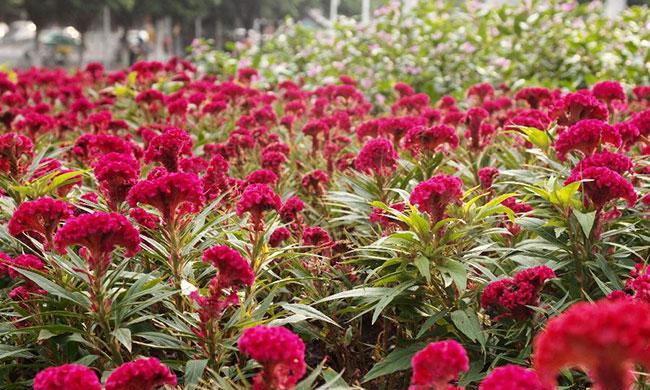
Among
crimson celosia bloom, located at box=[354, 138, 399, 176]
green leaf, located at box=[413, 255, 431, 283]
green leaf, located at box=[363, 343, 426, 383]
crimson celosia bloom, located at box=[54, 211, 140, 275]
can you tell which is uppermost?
crimson celosia bloom, located at box=[54, 211, 140, 275]

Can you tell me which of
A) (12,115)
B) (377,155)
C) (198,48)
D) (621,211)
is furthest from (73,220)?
(198,48)

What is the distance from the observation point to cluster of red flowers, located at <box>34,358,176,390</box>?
1209 mm

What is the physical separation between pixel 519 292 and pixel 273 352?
86 cm

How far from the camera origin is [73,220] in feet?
5.54

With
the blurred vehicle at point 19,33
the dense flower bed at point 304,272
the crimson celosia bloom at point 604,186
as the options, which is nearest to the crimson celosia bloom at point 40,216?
the dense flower bed at point 304,272

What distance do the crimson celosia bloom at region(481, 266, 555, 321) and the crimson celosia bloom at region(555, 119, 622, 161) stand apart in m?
0.61

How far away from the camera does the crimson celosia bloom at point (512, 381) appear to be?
3.47 feet

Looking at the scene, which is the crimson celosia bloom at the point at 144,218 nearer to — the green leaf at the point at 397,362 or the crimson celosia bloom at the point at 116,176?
the crimson celosia bloom at the point at 116,176

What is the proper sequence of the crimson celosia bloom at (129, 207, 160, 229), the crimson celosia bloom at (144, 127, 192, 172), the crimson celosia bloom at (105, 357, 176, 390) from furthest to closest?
1. the crimson celosia bloom at (144, 127, 192, 172)
2. the crimson celosia bloom at (129, 207, 160, 229)
3. the crimson celosia bloom at (105, 357, 176, 390)

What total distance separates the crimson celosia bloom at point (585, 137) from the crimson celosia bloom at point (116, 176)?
139cm

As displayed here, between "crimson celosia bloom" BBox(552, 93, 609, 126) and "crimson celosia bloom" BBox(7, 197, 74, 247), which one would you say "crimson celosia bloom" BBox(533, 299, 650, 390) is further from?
"crimson celosia bloom" BBox(552, 93, 609, 126)

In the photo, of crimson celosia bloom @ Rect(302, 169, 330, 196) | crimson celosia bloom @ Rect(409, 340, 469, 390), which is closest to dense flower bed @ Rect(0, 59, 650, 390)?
crimson celosia bloom @ Rect(409, 340, 469, 390)

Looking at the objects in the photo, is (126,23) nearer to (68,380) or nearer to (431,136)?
(431,136)

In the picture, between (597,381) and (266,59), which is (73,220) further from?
(266,59)
